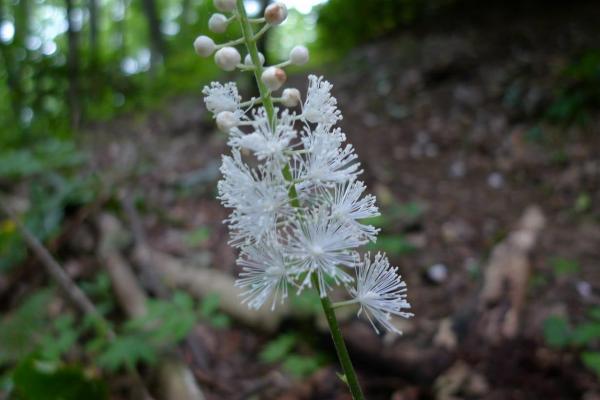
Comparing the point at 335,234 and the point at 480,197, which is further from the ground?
the point at 480,197

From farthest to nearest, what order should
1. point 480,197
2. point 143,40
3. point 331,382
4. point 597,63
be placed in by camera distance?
Answer: point 143,40, point 597,63, point 480,197, point 331,382

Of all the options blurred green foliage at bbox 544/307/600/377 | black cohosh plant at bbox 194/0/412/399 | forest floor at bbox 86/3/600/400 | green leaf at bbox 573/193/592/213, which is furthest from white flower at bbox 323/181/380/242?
green leaf at bbox 573/193/592/213

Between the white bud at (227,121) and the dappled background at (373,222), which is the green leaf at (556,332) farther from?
the white bud at (227,121)

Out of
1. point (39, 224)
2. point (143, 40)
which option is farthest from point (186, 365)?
point (143, 40)

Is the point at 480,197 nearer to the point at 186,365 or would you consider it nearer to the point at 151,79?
the point at 186,365

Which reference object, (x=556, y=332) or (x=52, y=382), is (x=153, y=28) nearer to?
(x=52, y=382)

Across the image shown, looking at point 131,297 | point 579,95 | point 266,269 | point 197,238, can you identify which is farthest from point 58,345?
point 579,95

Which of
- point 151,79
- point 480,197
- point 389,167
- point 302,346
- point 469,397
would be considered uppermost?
point 151,79

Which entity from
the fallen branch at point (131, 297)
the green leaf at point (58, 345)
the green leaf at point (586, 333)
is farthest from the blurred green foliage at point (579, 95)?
the green leaf at point (58, 345)
